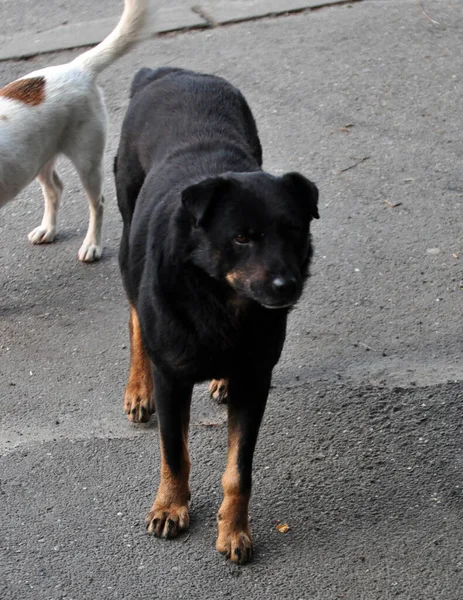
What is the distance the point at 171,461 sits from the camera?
139 inches

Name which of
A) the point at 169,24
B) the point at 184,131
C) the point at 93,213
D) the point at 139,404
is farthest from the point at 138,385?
the point at 169,24

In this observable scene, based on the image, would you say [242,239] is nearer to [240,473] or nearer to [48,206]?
[240,473]

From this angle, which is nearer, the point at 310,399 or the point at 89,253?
the point at 310,399

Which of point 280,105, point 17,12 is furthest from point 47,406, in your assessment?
point 17,12

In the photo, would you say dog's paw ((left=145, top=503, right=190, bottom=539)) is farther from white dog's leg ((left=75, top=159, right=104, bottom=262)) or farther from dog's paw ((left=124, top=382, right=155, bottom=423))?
white dog's leg ((left=75, top=159, right=104, bottom=262))

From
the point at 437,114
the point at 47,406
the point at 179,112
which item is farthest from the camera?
the point at 437,114

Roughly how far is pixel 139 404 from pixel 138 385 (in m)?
0.09

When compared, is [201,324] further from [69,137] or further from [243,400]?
[69,137]

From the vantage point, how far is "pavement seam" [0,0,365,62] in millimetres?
7820

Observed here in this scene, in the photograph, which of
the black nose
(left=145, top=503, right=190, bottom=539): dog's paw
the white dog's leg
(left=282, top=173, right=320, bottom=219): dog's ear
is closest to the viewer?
the black nose

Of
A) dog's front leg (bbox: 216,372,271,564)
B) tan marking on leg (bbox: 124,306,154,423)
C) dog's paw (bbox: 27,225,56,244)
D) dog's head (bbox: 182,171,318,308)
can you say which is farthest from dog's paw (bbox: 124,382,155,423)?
dog's paw (bbox: 27,225,56,244)

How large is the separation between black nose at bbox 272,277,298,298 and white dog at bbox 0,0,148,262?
248 centimetres

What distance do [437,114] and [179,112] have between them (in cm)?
313

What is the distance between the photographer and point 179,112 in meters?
4.06
